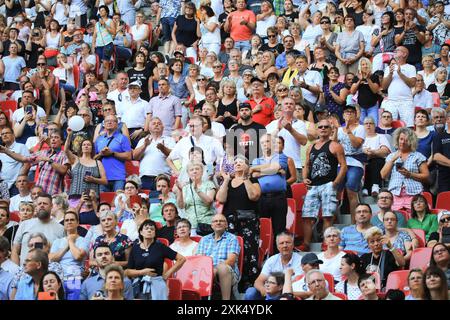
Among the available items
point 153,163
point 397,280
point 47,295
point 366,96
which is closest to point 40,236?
point 47,295

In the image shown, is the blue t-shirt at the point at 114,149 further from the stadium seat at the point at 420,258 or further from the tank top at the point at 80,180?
the stadium seat at the point at 420,258

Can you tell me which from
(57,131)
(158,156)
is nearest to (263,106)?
(158,156)

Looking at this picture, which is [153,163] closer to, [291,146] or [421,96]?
[291,146]

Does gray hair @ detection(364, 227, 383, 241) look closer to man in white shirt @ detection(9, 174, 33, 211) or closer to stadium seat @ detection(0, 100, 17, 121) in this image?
man in white shirt @ detection(9, 174, 33, 211)

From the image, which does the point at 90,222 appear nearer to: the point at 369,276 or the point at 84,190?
the point at 84,190

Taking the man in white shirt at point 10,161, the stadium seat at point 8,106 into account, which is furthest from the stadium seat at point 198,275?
the stadium seat at point 8,106

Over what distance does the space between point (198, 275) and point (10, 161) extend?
4409 mm

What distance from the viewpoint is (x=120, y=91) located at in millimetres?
17031

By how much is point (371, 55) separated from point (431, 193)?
4296mm

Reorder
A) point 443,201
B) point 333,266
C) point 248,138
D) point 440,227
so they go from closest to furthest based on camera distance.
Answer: point 333,266, point 440,227, point 443,201, point 248,138

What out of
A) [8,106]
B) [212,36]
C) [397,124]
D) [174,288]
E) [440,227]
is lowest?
[174,288]

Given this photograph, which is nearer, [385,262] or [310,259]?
[310,259]

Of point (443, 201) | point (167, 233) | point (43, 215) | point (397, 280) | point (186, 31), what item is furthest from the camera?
point (186, 31)

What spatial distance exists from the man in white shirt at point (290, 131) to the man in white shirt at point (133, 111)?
232 cm
